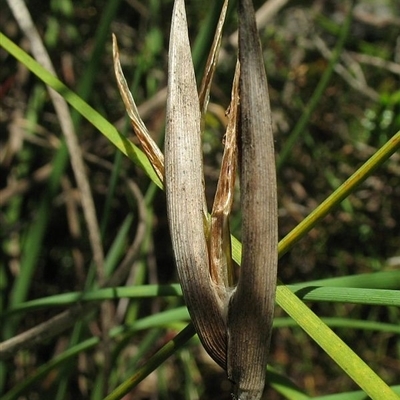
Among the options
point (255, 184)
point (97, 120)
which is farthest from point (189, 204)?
point (97, 120)

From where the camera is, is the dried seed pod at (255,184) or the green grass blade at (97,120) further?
the green grass blade at (97,120)

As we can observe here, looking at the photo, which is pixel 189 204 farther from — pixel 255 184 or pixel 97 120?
pixel 97 120

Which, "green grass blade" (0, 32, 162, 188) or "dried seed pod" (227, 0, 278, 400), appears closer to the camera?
"dried seed pod" (227, 0, 278, 400)

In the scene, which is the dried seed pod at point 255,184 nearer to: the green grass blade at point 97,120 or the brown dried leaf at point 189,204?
the brown dried leaf at point 189,204

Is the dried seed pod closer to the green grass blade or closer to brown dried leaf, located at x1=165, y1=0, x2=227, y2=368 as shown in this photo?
brown dried leaf, located at x1=165, y1=0, x2=227, y2=368

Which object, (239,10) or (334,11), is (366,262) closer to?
(334,11)

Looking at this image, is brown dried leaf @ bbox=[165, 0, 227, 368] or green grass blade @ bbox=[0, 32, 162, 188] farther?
green grass blade @ bbox=[0, 32, 162, 188]

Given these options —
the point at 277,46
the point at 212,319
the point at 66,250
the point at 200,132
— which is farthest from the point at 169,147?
the point at 277,46

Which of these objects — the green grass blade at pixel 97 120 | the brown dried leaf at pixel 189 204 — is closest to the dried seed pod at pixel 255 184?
the brown dried leaf at pixel 189 204

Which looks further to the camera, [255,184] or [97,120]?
[97,120]

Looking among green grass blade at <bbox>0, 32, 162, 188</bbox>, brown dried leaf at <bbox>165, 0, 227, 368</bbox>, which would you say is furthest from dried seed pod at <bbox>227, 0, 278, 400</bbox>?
green grass blade at <bbox>0, 32, 162, 188</bbox>

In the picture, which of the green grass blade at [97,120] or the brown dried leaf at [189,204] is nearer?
the brown dried leaf at [189,204]
